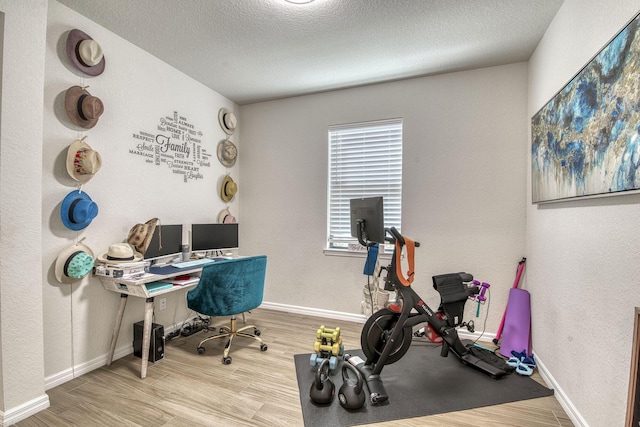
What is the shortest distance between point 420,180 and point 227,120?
251 centimetres

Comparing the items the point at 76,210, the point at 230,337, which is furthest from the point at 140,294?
the point at 230,337

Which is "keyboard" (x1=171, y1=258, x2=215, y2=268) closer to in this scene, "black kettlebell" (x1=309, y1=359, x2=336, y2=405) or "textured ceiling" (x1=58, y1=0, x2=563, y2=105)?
"black kettlebell" (x1=309, y1=359, x2=336, y2=405)

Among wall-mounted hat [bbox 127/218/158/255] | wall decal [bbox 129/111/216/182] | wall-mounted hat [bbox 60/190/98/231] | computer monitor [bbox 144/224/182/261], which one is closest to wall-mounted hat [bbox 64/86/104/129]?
wall decal [bbox 129/111/216/182]

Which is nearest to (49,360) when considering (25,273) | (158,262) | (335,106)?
(25,273)

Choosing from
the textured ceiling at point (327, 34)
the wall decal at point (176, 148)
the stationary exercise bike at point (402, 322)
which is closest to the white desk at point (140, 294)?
the wall decal at point (176, 148)

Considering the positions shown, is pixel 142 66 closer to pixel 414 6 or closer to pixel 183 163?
pixel 183 163

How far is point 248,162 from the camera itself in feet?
13.2

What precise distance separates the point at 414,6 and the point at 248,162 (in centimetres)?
267

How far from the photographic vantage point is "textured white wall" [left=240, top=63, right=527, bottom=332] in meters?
2.87

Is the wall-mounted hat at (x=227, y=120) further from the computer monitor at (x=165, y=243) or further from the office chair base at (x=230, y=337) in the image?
the office chair base at (x=230, y=337)

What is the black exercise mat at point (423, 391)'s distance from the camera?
6.08 ft

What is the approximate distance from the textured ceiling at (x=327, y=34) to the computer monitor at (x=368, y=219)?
1395 millimetres

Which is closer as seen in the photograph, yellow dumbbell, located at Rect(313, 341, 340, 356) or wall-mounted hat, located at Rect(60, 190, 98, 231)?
wall-mounted hat, located at Rect(60, 190, 98, 231)

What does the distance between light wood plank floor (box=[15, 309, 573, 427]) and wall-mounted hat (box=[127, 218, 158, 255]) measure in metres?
0.99
